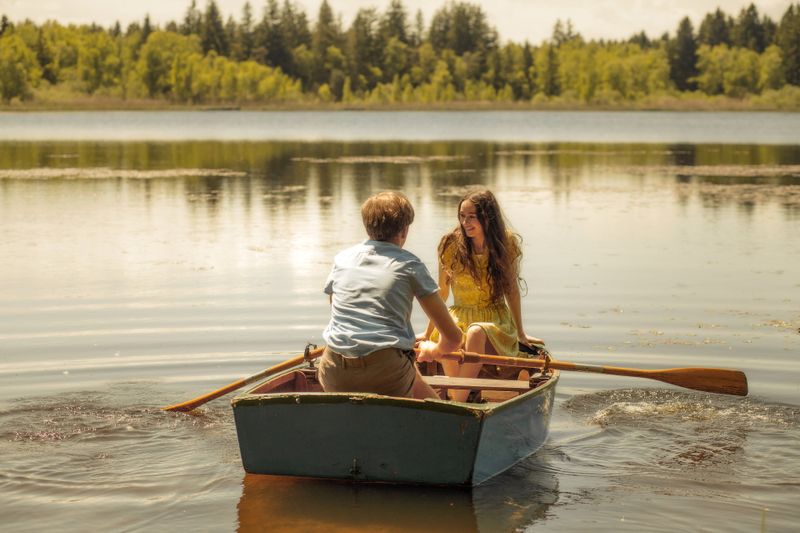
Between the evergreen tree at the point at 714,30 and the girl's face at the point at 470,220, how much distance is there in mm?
178359

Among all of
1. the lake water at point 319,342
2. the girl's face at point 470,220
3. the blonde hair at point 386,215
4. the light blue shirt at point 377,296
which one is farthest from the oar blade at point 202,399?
the blonde hair at point 386,215

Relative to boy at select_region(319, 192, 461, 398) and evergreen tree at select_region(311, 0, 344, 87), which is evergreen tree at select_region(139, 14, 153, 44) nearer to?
evergreen tree at select_region(311, 0, 344, 87)

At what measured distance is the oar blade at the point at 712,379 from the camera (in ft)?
28.1

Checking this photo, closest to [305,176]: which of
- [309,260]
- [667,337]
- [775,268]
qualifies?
[309,260]

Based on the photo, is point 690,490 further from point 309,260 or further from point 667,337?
point 309,260

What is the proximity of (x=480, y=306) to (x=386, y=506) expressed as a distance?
1.99 meters

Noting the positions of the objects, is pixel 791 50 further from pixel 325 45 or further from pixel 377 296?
pixel 377 296

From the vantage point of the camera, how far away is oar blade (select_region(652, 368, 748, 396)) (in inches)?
337

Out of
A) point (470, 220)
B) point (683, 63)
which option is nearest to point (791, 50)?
point (683, 63)

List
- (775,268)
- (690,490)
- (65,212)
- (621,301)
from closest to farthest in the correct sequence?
(690,490) → (621,301) → (775,268) → (65,212)

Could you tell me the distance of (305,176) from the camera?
31.5 m

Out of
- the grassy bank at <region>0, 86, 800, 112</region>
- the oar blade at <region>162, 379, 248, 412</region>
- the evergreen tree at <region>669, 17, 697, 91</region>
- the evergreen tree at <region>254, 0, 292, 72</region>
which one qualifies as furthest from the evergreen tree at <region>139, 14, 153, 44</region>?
the oar blade at <region>162, 379, 248, 412</region>

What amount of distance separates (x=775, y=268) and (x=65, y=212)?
41.6ft

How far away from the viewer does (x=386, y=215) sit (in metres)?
6.61
